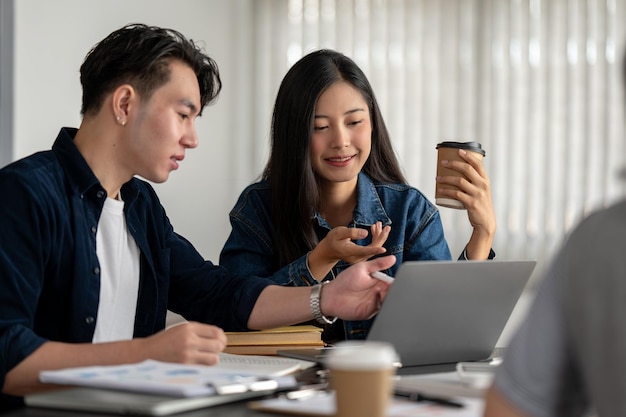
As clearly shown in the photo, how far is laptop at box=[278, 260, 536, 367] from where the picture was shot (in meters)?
1.46

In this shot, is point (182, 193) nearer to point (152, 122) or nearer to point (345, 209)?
point (345, 209)

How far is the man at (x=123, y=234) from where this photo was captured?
1588mm

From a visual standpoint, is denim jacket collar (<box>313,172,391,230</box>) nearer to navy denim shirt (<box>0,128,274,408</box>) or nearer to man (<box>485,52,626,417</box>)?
navy denim shirt (<box>0,128,274,408</box>)

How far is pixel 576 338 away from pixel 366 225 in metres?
1.66

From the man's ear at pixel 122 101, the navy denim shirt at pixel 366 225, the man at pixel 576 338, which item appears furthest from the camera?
the navy denim shirt at pixel 366 225

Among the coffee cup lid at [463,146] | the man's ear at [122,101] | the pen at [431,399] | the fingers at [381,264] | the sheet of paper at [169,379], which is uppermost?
the man's ear at [122,101]

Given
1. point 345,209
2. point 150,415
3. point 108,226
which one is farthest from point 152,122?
point 150,415

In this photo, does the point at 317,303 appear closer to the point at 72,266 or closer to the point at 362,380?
the point at 72,266

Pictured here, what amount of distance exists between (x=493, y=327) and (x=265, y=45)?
3.38 meters

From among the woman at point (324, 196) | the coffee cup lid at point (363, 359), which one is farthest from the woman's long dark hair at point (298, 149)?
the coffee cup lid at point (363, 359)

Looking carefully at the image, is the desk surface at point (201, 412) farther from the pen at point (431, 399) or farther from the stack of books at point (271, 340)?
the stack of books at point (271, 340)

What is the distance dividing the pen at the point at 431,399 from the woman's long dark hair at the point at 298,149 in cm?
115

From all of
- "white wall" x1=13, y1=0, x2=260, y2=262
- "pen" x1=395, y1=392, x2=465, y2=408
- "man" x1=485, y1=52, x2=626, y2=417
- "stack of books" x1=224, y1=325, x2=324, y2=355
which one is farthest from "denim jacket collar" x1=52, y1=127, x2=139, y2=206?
"white wall" x1=13, y1=0, x2=260, y2=262

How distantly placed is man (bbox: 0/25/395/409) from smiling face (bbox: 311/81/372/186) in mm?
408
